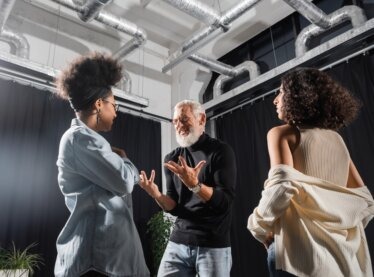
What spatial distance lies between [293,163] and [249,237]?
303 cm

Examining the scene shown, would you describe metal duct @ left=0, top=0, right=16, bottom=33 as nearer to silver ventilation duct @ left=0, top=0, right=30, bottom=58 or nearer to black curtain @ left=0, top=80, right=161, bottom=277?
silver ventilation duct @ left=0, top=0, right=30, bottom=58

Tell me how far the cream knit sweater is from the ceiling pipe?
273 centimetres

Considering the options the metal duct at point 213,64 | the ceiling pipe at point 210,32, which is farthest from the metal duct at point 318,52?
the ceiling pipe at point 210,32

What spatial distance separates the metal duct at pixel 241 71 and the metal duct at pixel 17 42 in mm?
2556

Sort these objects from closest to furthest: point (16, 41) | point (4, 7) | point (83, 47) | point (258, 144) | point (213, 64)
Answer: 1. point (4, 7)
2. point (16, 41)
3. point (258, 144)
4. point (213, 64)
5. point (83, 47)

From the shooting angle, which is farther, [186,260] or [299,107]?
[186,260]

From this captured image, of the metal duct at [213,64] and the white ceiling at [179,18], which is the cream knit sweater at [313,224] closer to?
the metal duct at [213,64]

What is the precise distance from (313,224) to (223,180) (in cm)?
63

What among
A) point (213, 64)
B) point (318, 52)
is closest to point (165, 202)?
point (318, 52)

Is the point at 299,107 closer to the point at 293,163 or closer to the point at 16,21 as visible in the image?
the point at 293,163

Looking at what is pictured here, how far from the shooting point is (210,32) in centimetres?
360

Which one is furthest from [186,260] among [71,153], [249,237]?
[249,237]

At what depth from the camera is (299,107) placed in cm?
114

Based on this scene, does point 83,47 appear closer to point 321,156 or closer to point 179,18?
point 179,18
